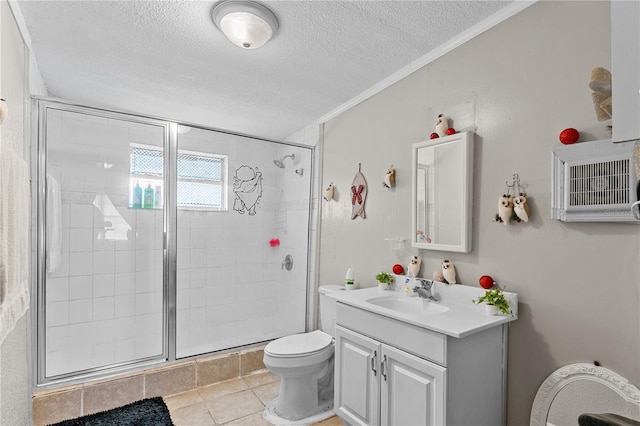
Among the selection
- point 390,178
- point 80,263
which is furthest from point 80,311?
point 390,178

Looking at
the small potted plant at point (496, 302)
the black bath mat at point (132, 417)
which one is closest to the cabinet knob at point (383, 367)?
the small potted plant at point (496, 302)

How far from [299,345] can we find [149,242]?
1446 mm

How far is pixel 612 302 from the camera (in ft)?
4.23

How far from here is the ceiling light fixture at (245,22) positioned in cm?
164

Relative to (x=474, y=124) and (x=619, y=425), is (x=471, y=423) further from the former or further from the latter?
(x=474, y=124)

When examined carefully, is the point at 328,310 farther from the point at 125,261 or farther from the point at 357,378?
the point at 125,261

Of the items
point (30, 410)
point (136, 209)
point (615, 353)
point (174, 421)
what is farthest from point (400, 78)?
point (30, 410)

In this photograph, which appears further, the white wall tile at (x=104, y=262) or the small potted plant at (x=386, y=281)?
the white wall tile at (x=104, y=262)

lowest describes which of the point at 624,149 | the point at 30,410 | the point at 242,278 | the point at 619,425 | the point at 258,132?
the point at 30,410

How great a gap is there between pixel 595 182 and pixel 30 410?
3.21 meters

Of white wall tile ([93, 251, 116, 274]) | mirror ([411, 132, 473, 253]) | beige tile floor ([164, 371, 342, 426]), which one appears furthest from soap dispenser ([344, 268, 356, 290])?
white wall tile ([93, 251, 116, 274])

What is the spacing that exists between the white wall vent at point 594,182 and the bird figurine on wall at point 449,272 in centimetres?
59

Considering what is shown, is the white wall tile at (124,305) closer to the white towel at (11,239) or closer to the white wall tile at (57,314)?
the white wall tile at (57,314)

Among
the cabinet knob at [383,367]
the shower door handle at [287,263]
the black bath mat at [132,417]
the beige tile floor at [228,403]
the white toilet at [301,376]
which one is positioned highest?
the shower door handle at [287,263]
